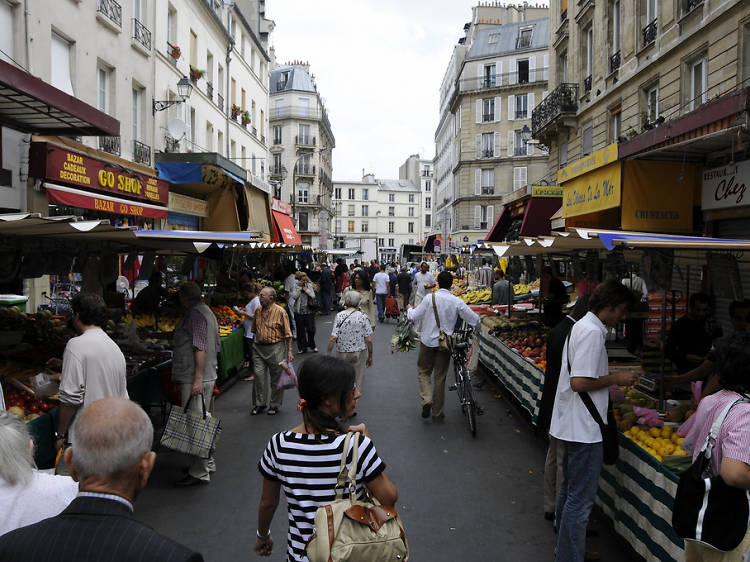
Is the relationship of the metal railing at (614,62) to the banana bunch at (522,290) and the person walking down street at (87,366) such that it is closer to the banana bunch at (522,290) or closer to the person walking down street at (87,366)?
the banana bunch at (522,290)

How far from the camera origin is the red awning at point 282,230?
72.9 feet

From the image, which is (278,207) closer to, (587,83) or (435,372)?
(587,83)

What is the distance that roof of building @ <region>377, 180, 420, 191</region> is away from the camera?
93250 millimetres

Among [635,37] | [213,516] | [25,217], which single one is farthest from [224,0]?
[213,516]

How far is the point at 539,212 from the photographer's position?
17.1 metres

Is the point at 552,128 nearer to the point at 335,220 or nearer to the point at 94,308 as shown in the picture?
the point at 94,308

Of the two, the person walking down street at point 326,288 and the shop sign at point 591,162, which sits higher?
the shop sign at point 591,162

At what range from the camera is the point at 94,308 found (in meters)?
4.29

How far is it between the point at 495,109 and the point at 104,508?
162 ft

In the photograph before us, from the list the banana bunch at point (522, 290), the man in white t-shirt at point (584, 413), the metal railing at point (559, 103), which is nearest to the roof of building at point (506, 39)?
the metal railing at point (559, 103)

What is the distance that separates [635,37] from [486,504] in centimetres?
1321

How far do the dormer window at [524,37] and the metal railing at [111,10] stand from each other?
127ft

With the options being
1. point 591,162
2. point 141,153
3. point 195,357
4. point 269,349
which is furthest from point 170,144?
point 195,357

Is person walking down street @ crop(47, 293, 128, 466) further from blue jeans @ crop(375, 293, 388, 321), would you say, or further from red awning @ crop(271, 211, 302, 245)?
red awning @ crop(271, 211, 302, 245)
